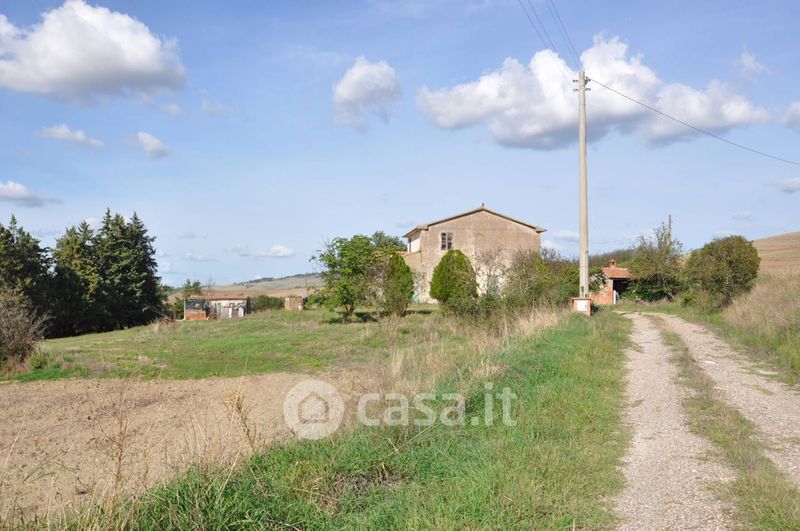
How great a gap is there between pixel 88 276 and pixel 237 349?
1123 inches

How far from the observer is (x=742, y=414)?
24.9 feet

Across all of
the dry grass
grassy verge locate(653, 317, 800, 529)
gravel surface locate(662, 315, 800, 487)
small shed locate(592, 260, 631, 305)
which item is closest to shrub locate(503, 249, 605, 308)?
the dry grass

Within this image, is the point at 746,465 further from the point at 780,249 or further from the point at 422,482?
the point at 780,249

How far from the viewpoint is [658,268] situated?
130 ft

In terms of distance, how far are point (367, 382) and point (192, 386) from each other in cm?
853

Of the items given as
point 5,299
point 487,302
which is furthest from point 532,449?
point 5,299

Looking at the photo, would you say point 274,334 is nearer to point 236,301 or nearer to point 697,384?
point 697,384

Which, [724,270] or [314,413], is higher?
[724,270]

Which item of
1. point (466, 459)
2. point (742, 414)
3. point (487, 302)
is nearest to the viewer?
point (466, 459)

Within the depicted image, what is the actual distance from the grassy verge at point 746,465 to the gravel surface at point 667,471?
0.42 ft

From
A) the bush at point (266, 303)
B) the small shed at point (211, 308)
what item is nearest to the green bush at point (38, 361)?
the small shed at point (211, 308)

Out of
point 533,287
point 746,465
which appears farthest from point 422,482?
point 533,287

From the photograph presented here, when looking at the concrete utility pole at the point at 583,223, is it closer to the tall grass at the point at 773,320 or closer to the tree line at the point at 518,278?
the tree line at the point at 518,278

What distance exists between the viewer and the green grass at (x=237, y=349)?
17.8m
